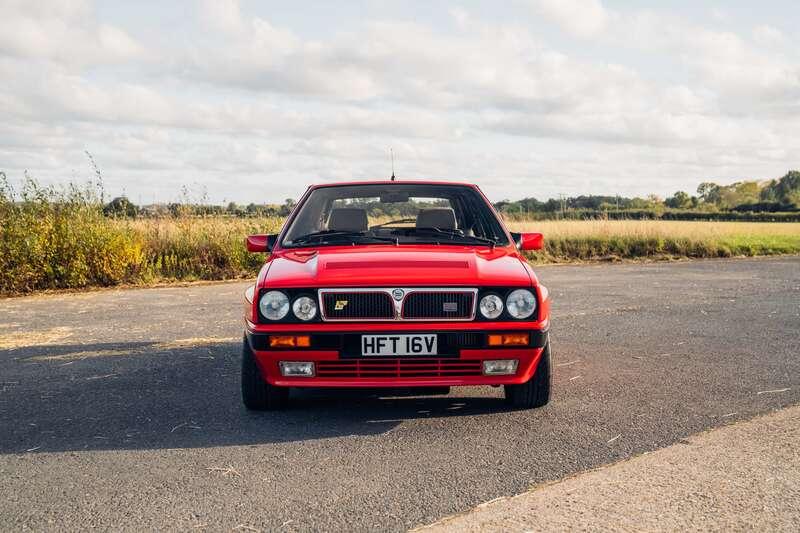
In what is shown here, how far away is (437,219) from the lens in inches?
219

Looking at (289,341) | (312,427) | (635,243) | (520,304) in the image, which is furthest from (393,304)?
(635,243)

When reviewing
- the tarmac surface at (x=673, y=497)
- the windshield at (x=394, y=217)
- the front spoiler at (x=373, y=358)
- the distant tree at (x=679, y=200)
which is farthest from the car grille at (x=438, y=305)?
the distant tree at (x=679, y=200)

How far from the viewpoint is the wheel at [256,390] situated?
4.55m

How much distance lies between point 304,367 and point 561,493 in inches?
66.0

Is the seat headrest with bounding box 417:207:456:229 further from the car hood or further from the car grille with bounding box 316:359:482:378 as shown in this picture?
the car grille with bounding box 316:359:482:378

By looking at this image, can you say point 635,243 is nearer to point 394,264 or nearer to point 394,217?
point 394,217

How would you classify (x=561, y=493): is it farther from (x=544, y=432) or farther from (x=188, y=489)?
(x=188, y=489)

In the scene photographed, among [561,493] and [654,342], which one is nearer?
[561,493]

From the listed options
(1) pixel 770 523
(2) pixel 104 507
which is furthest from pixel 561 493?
(2) pixel 104 507

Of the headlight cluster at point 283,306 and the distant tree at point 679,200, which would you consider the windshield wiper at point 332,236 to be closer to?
the headlight cluster at point 283,306

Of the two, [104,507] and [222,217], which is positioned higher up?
[222,217]

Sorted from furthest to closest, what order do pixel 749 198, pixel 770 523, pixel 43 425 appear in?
pixel 749 198
pixel 43 425
pixel 770 523

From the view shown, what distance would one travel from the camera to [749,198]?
83.5 m

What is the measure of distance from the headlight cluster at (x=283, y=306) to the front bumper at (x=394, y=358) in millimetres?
74
